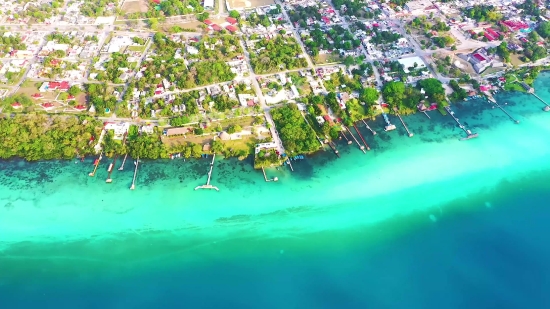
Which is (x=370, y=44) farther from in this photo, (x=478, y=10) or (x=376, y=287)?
(x=376, y=287)

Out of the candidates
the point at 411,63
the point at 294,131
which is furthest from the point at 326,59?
the point at 294,131

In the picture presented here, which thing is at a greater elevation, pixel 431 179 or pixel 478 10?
pixel 478 10

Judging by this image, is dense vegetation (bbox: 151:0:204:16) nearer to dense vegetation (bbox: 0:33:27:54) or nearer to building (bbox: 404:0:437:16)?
dense vegetation (bbox: 0:33:27:54)

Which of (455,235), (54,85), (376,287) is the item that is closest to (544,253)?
(455,235)

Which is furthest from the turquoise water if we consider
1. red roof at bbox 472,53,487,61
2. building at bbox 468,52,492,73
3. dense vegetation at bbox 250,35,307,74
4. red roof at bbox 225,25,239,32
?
red roof at bbox 225,25,239,32

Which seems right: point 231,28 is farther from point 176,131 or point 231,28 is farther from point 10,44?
point 10,44
